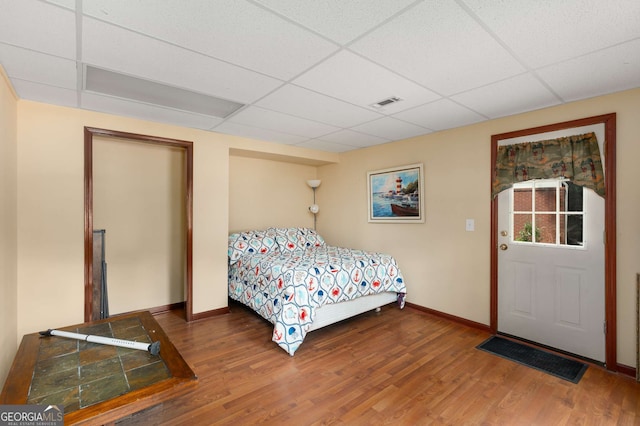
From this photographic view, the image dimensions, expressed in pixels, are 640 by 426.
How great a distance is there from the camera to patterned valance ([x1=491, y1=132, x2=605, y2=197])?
2.49m

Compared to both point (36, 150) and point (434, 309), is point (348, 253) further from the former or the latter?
point (36, 150)

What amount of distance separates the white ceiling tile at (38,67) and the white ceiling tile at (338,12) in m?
1.53

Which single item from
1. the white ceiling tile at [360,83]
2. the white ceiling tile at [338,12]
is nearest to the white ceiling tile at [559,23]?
the white ceiling tile at [338,12]

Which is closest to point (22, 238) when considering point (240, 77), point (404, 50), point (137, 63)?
point (137, 63)

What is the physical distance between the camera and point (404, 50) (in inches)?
Answer: 69.7

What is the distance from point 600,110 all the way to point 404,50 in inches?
77.7

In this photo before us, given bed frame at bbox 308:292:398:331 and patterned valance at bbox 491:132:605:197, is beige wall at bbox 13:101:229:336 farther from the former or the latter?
patterned valance at bbox 491:132:605:197

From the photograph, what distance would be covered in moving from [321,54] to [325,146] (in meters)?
2.55

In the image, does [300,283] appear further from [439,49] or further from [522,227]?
[522,227]

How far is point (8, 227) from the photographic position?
2232 millimetres

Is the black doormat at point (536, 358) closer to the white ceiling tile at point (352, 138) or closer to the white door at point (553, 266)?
the white door at point (553, 266)

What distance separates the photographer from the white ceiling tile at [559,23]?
1.38 m

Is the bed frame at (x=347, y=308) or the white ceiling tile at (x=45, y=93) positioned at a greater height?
the white ceiling tile at (x=45, y=93)

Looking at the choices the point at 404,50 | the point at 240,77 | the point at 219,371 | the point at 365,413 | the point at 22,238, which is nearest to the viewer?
the point at 404,50
